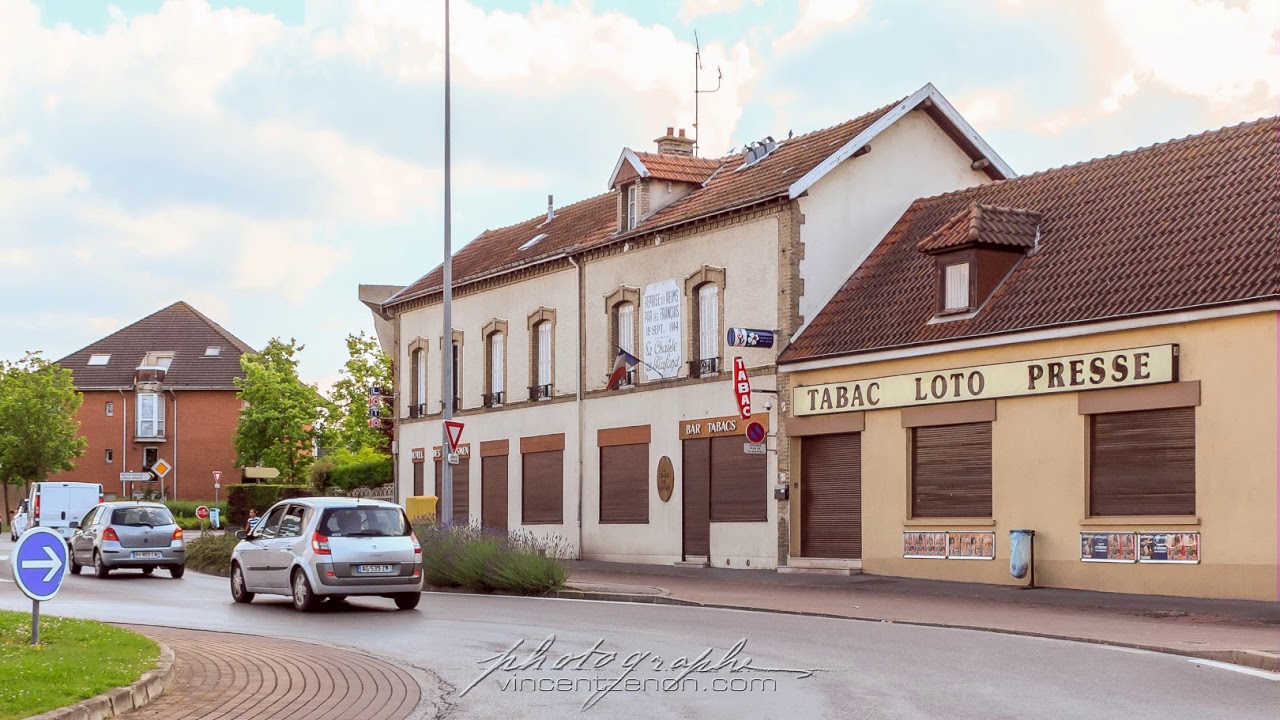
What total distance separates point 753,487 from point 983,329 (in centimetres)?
704

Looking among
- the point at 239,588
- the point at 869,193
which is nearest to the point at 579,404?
the point at 869,193

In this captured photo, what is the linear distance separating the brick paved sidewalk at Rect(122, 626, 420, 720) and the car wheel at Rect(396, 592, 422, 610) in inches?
196

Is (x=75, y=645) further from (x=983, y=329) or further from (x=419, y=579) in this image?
(x=983, y=329)

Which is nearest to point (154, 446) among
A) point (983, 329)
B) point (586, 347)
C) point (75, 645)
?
point (586, 347)

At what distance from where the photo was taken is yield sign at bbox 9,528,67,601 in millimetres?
12812

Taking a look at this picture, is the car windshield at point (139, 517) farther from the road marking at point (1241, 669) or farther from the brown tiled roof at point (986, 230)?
the road marking at point (1241, 669)

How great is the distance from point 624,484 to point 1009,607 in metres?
A: 15.6

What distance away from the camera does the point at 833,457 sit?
29.5m

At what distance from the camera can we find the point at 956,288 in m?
27.2

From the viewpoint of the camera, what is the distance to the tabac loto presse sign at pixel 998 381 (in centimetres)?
2311

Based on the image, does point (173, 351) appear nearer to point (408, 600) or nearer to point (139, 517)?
point (139, 517)

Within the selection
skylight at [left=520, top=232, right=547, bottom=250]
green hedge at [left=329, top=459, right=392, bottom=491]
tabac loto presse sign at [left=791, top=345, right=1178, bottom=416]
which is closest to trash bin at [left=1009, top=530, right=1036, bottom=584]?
tabac loto presse sign at [left=791, top=345, right=1178, bottom=416]

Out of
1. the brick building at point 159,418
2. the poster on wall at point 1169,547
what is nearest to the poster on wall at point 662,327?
the poster on wall at point 1169,547

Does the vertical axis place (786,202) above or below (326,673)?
above
